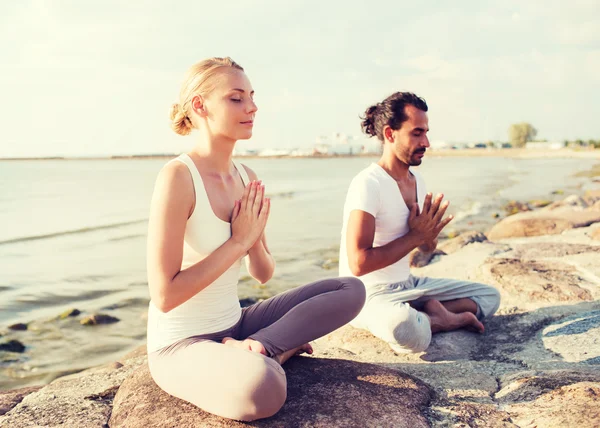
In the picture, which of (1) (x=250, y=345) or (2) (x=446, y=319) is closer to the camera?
(1) (x=250, y=345)

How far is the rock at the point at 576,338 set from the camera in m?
3.59

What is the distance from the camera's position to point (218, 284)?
2.80 m

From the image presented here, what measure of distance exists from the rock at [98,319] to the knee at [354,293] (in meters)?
4.51

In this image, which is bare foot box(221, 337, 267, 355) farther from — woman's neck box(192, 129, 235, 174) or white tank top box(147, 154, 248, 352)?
woman's neck box(192, 129, 235, 174)

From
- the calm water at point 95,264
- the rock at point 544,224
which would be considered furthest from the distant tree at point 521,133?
the rock at point 544,224

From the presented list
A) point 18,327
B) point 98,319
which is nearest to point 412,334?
point 98,319

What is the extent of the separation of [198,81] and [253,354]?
139 cm

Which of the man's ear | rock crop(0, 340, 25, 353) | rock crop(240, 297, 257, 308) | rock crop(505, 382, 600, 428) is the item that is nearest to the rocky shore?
rock crop(505, 382, 600, 428)

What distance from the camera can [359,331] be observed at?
4.49m

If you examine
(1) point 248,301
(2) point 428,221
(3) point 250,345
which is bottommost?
(1) point 248,301

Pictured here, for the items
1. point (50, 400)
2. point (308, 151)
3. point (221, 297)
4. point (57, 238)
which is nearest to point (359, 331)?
point (221, 297)

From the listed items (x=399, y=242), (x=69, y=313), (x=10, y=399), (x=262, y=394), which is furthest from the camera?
(x=69, y=313)

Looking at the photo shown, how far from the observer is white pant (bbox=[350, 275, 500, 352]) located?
152 inches

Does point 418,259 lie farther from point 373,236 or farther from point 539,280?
point 373,236
